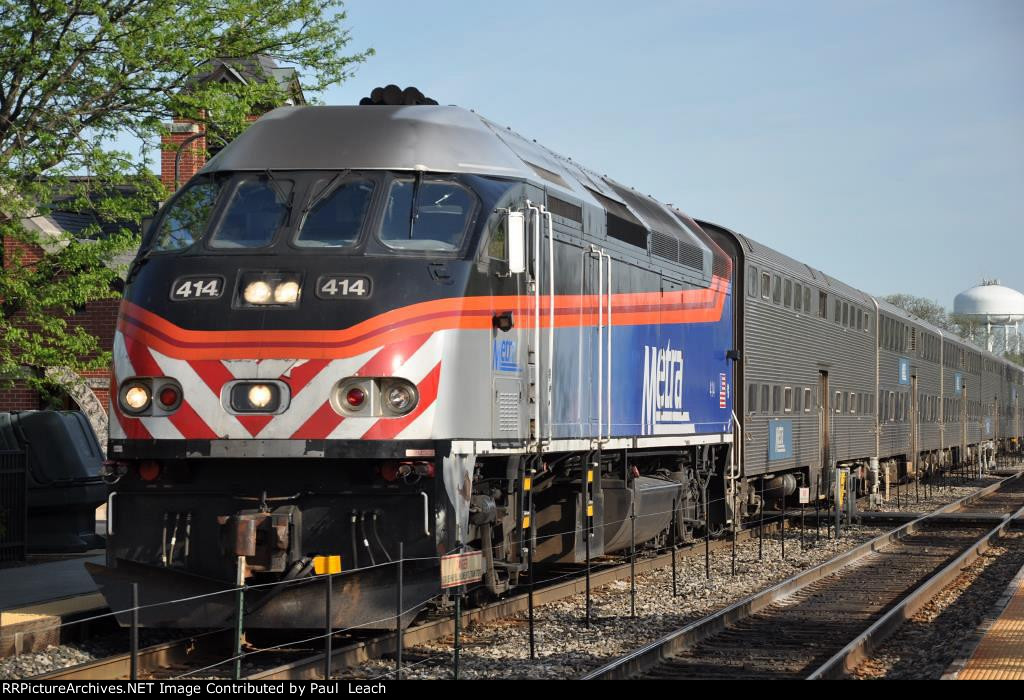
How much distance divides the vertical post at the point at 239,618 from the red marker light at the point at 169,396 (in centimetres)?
135

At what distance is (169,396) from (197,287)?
0.86 meters

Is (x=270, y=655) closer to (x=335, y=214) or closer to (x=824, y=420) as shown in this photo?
(x=335, y=214)

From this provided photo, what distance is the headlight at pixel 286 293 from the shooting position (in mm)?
10344

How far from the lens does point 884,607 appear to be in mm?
15102

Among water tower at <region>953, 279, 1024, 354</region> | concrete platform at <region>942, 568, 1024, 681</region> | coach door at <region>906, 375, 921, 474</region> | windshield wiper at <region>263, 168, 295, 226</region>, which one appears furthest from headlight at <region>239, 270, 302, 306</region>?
water tower at <region>953, 279, 1024, 354</region>

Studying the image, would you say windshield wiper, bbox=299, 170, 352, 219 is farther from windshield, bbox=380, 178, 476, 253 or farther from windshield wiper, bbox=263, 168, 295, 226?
windshield, bbox=380, 178, 476, 253

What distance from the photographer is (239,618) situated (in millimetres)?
9180

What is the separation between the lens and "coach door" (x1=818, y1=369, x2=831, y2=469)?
90.8 ft

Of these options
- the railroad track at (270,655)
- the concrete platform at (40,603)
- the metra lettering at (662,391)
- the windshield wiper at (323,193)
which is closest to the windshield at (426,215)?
the windshield wiper at (323,193)

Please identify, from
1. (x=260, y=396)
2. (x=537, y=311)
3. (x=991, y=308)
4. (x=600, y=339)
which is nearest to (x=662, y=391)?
(x=600, y=339)

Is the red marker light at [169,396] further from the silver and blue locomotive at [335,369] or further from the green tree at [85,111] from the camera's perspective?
the green tree at [85,111]

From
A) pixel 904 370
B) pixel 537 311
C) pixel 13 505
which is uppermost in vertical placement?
pixel 904 370

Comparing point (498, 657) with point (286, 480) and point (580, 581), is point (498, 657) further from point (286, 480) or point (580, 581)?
point (580, 581)

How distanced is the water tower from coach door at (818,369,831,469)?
8953 cm
